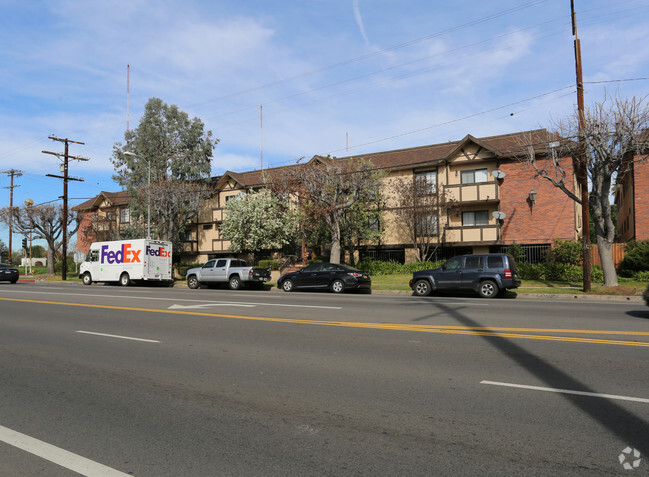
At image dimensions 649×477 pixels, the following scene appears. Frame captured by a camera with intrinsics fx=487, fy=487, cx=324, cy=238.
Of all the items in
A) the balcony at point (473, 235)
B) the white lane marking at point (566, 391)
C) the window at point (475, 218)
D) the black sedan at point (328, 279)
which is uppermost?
the window at point (475, 218)

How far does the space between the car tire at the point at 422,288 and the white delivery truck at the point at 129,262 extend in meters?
16.9

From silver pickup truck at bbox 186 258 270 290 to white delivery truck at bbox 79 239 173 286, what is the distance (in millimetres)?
3374

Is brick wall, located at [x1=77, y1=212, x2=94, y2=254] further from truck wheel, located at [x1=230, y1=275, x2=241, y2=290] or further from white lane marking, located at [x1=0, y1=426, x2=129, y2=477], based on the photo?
white lane marking, located at [x1=0, y1=426, x2=129, y2=477]

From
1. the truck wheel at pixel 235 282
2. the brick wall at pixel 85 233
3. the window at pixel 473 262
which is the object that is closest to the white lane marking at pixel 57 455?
the window at pixel 473 262

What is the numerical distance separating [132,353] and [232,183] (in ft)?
117

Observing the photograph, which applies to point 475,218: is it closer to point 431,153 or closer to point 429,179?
point 429,179

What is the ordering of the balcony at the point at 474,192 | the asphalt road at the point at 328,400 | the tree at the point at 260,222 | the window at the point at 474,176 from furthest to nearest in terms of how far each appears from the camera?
the tree at the point at 260,222 < the window at the point at 474,176 < the balcony at the point at 474,192 < the asphalt road at the point at 328,400

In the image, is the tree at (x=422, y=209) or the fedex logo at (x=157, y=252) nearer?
the fedex logo at (x=157, y=252)

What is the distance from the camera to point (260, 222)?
35031 millimetres

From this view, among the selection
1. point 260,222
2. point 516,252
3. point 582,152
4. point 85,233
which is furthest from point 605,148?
point 85,233

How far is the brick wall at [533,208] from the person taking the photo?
29469 millimetres

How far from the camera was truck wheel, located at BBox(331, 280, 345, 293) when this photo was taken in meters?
22.2

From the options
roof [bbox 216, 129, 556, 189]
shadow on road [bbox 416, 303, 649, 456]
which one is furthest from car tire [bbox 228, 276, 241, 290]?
shadow on road [bbox 416, 303, 649, 456]

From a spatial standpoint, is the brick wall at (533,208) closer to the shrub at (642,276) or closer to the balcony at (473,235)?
the balcony at (473,235)
